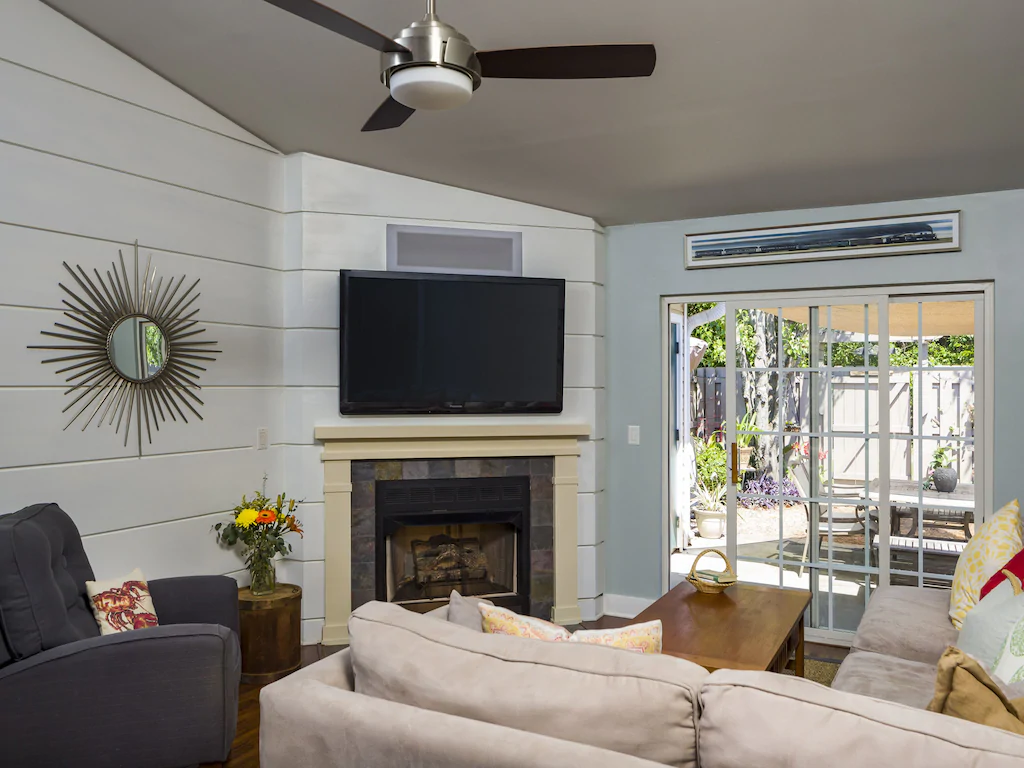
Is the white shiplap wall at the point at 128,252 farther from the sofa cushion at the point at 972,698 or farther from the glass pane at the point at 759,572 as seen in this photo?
the sofa cushion at the point at 972,698

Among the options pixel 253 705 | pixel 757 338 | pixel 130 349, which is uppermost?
pixel 757 338

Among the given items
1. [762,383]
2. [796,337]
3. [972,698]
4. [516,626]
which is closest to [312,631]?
[516,626]

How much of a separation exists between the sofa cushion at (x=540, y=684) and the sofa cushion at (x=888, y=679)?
1112mm

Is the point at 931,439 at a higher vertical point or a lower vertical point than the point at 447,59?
lower

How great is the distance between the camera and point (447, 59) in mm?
1872

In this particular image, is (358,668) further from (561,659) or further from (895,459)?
(895,459)

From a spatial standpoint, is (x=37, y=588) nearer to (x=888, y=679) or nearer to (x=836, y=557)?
(x=888, y=679)

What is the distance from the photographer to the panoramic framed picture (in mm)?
4125

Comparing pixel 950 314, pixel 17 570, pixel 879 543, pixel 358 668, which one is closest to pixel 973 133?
pixel 950 314

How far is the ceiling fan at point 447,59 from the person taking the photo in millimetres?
1859

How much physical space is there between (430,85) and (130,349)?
216cm

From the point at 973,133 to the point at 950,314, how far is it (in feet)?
4.86

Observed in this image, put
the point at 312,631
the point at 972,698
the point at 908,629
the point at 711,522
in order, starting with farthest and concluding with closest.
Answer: the point at 711,522 < the point at 312,631 < the point at 908,629 < the point at 972,698

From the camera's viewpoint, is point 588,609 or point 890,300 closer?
point 890,300
